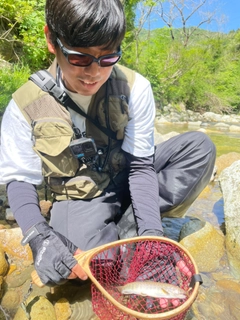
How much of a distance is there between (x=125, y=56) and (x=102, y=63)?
1702 cm

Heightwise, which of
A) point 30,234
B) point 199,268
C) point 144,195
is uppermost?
point 144,195

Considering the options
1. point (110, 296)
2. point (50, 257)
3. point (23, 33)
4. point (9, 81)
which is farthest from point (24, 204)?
point (23, 33)

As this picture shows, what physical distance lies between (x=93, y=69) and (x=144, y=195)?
→ 3.16 ft

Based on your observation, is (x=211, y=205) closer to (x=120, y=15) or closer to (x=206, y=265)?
(x=206, y=265)

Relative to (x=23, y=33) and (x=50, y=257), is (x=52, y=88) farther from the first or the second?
(x=23, y=33)

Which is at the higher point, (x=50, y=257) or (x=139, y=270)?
(x=50, y=257)

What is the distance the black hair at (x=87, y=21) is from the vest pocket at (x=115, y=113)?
54 cm

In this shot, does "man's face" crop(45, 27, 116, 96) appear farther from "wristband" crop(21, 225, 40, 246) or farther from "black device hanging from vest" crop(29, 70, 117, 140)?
"wristband" crop(21, 225, 40, 246)

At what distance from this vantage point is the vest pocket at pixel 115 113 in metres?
2.07

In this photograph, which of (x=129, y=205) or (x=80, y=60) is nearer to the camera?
(x=80, y=60)

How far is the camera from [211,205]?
12.3ft

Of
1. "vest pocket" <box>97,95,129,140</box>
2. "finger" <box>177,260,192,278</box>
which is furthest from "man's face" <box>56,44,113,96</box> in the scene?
"finger" <box>177,260,192,278</box>

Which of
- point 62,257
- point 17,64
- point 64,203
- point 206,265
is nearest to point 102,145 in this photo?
point 64,203

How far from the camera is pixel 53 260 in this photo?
163cm
